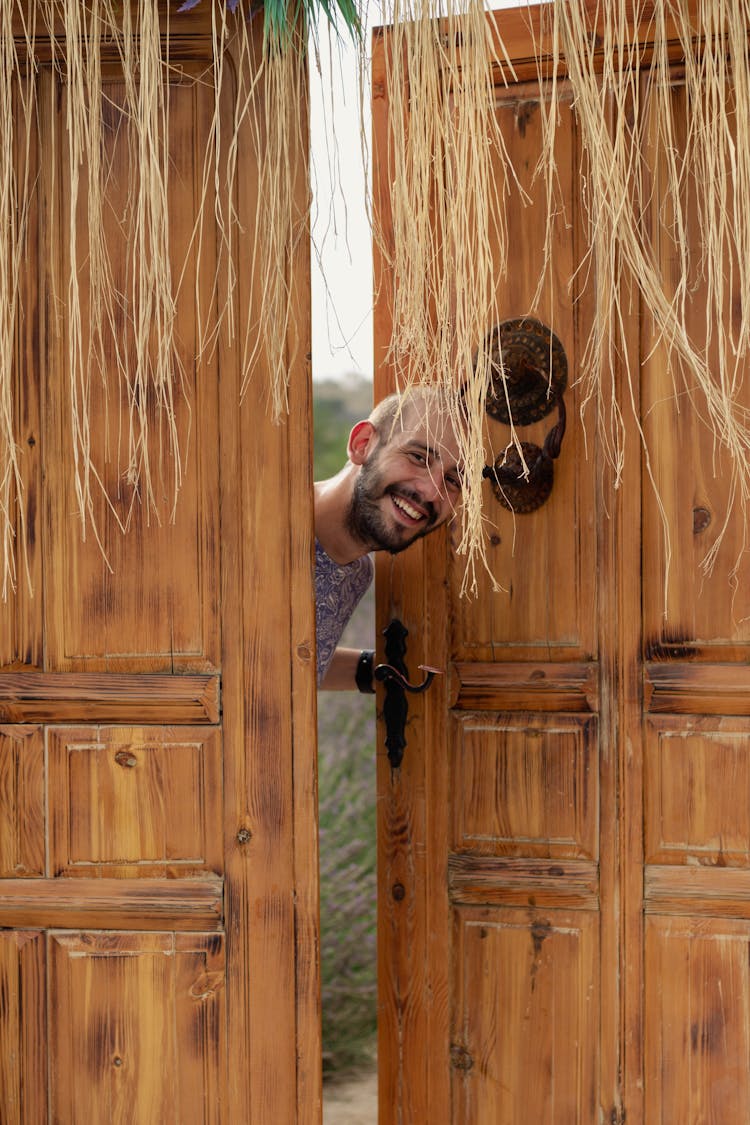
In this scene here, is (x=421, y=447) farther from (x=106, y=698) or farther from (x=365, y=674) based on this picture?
Result: (x=106, y=698)

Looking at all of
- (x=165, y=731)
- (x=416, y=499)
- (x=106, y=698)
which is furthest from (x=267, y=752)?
(x=416, y=499)

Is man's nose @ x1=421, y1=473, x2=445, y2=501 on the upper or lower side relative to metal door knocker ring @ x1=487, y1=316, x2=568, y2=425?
lower

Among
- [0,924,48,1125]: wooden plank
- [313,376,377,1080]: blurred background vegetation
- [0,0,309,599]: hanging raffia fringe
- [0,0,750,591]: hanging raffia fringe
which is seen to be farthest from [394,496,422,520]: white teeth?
[313,376,377,1080]: blurred background vegetation

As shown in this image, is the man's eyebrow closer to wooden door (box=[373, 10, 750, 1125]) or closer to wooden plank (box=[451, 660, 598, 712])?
wooden door (box=[373, 10, 750, 1125])

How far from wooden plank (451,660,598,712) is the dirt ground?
1.60 meters

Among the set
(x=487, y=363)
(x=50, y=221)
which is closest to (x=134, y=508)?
(x=50, y=221)

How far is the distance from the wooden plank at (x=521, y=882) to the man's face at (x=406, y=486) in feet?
2.15

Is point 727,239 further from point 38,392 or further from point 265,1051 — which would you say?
point 265,1051

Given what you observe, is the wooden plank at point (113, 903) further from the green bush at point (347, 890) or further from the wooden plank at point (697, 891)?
the green bush at point (347, 890)

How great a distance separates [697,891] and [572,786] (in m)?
0.30

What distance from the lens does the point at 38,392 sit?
69.2 inches

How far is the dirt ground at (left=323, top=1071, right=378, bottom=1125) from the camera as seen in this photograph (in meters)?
2.88

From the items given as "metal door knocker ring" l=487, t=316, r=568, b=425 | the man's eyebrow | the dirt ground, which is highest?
"metal door knocker ring" l=487, t=316, r=568, b=425

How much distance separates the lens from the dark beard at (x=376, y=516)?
194 cm
